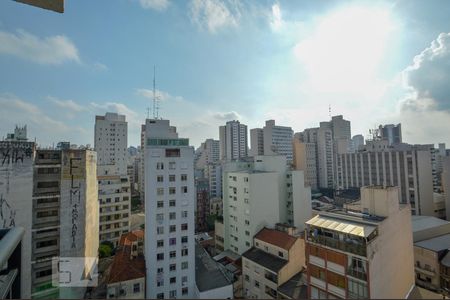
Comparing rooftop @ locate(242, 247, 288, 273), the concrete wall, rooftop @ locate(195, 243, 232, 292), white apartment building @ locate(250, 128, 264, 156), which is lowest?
rooftop @ locate(195, 243, 232, 292)

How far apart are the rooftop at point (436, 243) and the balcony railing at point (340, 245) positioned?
566 inches

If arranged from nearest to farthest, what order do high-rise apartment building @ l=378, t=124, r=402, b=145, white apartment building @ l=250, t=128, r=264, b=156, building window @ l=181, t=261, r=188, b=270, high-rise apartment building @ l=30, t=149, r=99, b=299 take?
1. high-rise apartment building @ l=30, t=149, r=99, b=299
2. building window @ l=181, t=261, r=188, b=270
3. white apartment building @ l=250, t=128, r=264, b=156
4. high-rise apartment building @ l=378, t=124, r=402, b=145

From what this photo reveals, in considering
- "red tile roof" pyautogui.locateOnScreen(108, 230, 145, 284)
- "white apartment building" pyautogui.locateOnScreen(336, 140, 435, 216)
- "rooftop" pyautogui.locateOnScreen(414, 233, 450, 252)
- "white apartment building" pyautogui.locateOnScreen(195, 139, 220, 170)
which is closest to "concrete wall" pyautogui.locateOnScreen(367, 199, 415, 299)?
"rooftop" pyautogui.locateOnScreen(414, 233, 450, 252)

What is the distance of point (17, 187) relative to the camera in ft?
59.2

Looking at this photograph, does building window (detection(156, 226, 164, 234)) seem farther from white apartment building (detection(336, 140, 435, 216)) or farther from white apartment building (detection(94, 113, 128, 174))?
white apartment building (detection(94, 113, 128, 174))

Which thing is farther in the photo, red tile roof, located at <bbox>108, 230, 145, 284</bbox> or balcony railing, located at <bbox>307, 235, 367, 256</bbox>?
red tile roof, located at <bbox>108, 230, 145, 284</bbox>

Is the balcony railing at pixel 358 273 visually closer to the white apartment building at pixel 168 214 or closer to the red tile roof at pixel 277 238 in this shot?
the red tile roof at pixel 277 238

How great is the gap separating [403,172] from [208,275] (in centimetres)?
3817

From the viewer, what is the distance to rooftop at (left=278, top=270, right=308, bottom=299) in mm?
16458

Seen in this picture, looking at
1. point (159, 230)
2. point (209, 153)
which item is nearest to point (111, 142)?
point (209, 153)

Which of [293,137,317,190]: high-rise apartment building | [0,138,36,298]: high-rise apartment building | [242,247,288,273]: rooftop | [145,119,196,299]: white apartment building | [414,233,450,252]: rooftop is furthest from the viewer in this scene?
[293,137,317,190]: high-rise apartment building

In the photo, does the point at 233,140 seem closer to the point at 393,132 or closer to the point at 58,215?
the point at 58,215

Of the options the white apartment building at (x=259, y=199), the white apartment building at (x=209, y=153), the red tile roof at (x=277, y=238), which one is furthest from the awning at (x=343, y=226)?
the white apartment building at (x=209, y=153)

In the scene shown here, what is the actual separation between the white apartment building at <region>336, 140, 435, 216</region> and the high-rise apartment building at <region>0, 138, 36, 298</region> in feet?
125
